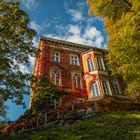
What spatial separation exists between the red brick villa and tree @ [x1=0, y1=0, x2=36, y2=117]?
10683mm

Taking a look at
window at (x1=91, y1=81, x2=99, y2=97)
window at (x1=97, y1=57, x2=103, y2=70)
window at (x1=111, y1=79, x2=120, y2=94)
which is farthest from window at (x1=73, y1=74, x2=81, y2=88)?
window at (x1=111, y1=79, x2=120, y2=94)

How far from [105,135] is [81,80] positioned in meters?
19.4

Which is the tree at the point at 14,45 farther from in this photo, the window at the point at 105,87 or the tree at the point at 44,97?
the window at the point at 105,87

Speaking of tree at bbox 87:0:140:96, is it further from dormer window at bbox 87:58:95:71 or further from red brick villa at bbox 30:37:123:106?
dormer window at bbox 87:58:95:71

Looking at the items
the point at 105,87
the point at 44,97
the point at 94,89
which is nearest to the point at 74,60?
the point at 94,89

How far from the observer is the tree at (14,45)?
15.0 meters

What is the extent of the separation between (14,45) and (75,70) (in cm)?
1651

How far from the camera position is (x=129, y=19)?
15797mm

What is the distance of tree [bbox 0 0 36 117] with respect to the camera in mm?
14969

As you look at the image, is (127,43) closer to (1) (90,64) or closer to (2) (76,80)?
(2) (76,80)

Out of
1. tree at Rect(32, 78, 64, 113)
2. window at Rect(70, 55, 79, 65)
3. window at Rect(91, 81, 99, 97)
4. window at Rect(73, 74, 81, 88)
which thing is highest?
window at Rect(70, 55, 79, 65)

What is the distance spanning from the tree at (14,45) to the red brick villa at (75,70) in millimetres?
10683

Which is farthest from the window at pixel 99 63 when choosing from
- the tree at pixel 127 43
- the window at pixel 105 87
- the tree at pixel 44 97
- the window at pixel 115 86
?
the tree at pixel 127 43

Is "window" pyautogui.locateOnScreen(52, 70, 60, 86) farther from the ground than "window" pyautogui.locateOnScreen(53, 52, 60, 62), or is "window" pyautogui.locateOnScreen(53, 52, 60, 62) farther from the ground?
"window" pyautogui.locateOnScreen(53, 52, 60, 62)
